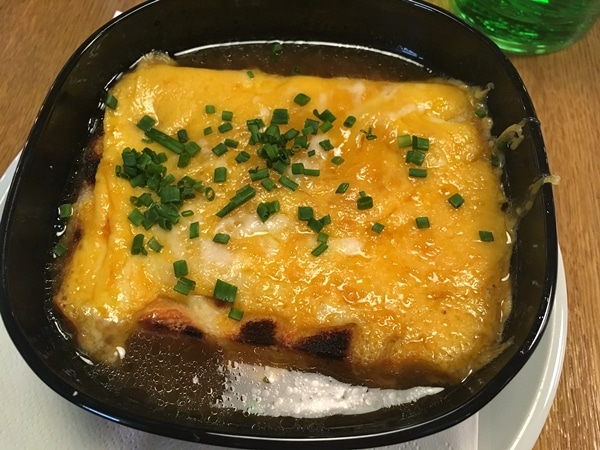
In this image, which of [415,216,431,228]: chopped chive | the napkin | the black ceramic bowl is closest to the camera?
the black ceramic bowl

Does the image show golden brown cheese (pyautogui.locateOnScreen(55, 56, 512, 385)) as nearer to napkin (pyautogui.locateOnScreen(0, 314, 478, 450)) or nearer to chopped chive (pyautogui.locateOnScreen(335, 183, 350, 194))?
chopped chive (pyautogui.locateOnScreen(335, 183, 350, 194))

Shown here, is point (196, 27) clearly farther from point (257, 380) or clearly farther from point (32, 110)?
point (257, 380)

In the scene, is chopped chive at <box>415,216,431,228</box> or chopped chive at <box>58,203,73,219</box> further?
chopped chive at <box>58,203,73,219</box>

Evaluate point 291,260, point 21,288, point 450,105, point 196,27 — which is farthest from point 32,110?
point 450,105

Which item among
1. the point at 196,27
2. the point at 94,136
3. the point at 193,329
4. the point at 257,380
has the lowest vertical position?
the point at 257,380

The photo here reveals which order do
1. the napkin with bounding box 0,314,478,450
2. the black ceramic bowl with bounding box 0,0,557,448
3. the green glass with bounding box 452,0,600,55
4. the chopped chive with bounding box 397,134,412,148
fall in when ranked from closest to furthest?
the black ceramic bowl with bounding box 0,0,557,448
the napkin with bounding box 0,314,478,450
the chopped chive with bounding box 397,134,412,148
the green glass with bounding box 452,0,600,55

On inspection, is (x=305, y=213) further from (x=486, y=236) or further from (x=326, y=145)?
(x=486, y=236)

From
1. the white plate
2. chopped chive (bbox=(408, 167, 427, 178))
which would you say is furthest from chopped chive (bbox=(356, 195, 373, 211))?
the white plate

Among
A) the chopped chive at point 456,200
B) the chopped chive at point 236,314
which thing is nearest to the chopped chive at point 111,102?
the chopped chive at point 236,314
